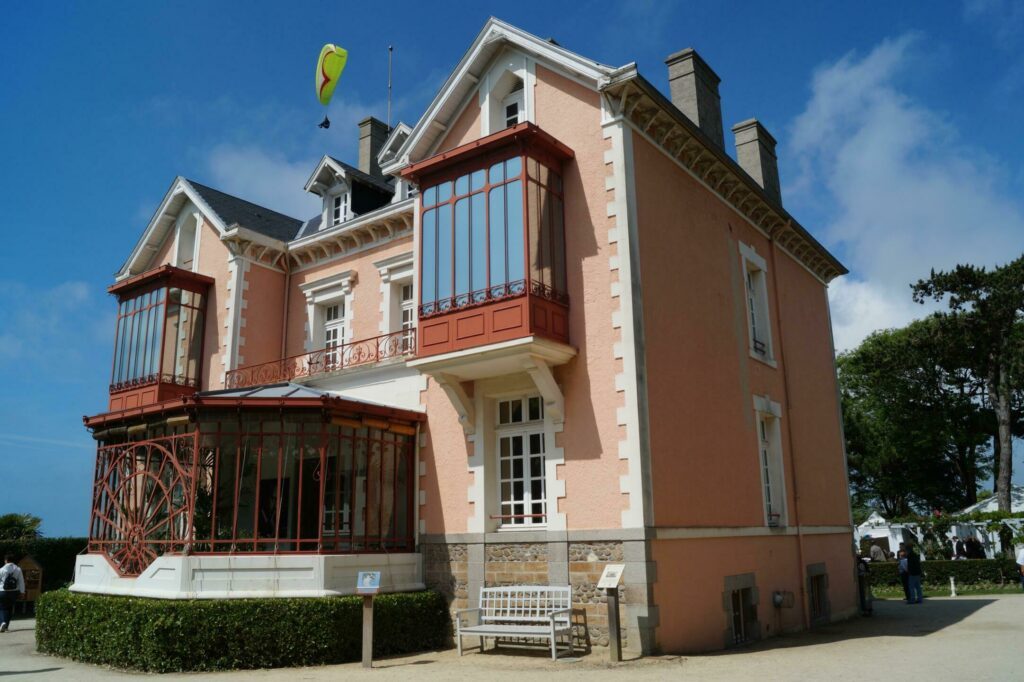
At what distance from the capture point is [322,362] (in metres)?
16.5

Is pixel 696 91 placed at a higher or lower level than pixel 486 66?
higher

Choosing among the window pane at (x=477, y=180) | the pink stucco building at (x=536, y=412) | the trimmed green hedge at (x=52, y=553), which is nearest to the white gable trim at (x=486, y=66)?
the pink stucco building at (x=536, y=412)

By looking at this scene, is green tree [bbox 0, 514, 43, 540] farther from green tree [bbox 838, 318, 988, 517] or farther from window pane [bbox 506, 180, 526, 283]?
green tree [bbox 838, 318, 988, 517]

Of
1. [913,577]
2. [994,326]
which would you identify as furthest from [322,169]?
A: [994,326]

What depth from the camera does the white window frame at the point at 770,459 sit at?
14.6 meters

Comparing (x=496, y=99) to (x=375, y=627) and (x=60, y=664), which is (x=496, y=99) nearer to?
(x=375, y=627)

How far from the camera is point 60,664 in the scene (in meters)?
10.9

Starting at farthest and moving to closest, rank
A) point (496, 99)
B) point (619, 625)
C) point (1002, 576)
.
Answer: point (1002, 576), point (496, 99), point (619, 625)

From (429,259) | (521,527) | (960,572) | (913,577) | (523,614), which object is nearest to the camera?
(523,614)

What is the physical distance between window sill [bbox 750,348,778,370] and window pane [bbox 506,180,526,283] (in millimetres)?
5974

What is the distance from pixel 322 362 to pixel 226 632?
23.8 ft

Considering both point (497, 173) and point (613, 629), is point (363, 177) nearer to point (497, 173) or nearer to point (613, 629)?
point (497, 173)

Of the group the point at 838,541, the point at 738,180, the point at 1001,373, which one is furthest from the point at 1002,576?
the point at 738,180

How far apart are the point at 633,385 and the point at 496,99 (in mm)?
5908
